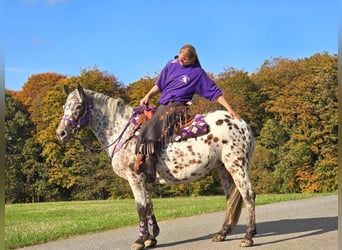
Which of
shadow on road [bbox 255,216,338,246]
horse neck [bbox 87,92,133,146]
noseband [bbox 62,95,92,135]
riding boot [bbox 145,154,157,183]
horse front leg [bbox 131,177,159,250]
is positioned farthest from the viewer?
shadow on road [bbox 255,216,338,246]

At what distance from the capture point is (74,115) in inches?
274

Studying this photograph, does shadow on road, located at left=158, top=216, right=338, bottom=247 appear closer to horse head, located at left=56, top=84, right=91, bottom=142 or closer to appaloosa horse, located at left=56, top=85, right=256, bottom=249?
appaloosa horse, located at left=56, top=85, right=256, bottom=249

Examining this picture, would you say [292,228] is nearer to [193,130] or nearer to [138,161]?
[193,130]

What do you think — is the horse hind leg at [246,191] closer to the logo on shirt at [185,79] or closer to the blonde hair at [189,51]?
the logo on shirt at [185,79]

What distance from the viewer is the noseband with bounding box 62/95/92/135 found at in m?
6.98

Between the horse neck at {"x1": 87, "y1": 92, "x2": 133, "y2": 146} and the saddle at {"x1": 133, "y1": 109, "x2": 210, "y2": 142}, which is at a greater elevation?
the horse neck at {"x1": 87, "y1": 92, "x2": 133, "y2": 146}

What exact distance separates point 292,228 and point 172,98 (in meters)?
3.49

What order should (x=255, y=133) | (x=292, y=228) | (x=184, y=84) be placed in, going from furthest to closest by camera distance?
(x=255, y=133)
(x=292, y=228)
(x=184, y=84)

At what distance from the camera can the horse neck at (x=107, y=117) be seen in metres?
7.20

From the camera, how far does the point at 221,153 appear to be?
6.97 metres

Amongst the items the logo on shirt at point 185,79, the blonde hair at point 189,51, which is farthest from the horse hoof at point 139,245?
the blonde hair at point 189,51

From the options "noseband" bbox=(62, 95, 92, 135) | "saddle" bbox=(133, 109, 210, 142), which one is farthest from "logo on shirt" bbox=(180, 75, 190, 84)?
"noseband" bbox=(62, 95, 92, 135)

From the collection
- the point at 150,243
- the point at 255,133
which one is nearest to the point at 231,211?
the point at 150,243

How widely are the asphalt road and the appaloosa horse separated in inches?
14.6
